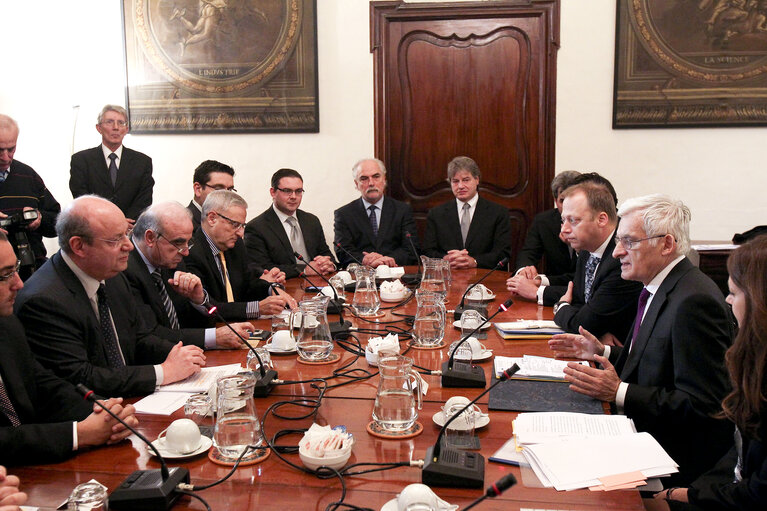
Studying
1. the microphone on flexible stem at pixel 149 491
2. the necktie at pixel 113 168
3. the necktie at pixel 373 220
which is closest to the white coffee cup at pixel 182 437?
the microphone on flexible stem at pixel 149 491

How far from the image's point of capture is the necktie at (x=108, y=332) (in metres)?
2.28

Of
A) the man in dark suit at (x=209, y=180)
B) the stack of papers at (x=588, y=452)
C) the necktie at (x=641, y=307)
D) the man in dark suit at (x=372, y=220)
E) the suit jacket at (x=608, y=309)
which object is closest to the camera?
the stack of papers at (x=588, y=452)

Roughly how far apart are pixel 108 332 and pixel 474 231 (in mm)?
3259

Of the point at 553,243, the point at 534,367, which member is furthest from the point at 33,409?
the point at 553,243

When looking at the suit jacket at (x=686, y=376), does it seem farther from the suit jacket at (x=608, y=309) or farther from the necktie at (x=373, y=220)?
the necktie at (x=373, y=220)

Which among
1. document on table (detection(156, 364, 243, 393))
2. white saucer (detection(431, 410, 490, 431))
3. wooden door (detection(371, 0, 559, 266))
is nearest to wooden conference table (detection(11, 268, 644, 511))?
white saucer (detection(431, 410, 490, 431))

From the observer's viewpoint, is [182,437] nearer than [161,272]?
Yes

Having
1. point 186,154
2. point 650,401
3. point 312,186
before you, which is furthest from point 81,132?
point 650,401

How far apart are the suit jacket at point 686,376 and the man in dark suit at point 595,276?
0.56m

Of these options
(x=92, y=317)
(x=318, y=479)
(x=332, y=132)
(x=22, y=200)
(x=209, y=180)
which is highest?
(x=332, y=132)

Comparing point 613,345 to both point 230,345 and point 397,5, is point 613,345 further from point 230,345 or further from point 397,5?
point 397,5

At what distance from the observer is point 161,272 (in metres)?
3.03

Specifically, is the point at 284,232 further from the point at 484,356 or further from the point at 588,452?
the point at 588,452

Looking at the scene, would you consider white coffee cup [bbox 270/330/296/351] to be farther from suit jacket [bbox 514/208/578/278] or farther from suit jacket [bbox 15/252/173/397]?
suit jacket [bbox 514/208/578/278]
